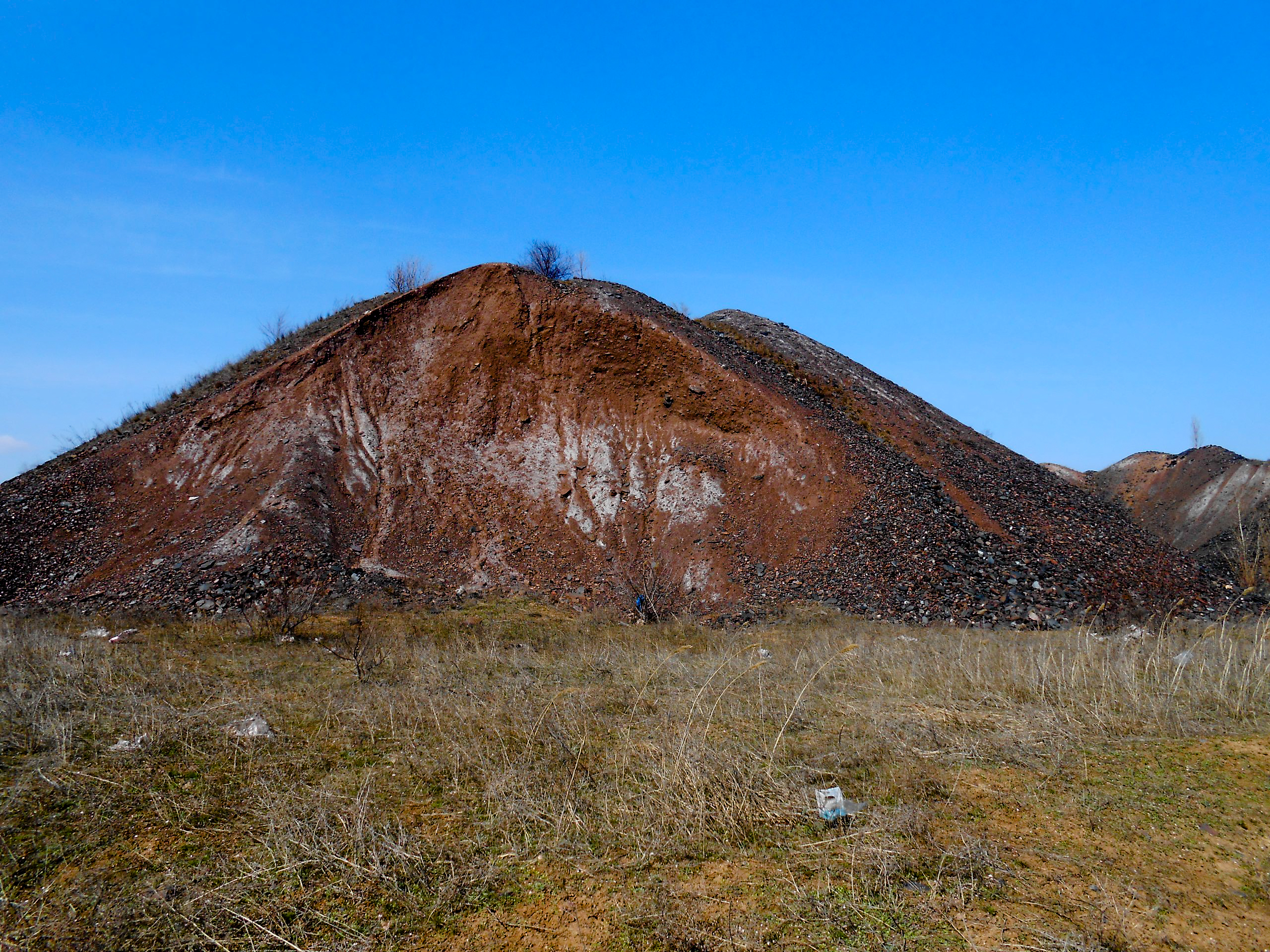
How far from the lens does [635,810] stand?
161 inches

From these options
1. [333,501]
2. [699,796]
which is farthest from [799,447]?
[699,796]

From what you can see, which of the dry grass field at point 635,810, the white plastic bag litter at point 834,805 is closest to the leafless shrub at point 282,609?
the dry grass field at point 635,810

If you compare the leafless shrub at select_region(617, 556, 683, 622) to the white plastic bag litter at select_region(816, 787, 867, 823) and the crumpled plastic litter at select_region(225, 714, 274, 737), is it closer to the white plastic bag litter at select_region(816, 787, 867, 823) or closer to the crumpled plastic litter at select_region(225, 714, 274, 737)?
the crumpled plastic litter at select_region(225, 714, 274, 737)

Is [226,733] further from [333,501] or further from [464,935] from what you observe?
[333,501]

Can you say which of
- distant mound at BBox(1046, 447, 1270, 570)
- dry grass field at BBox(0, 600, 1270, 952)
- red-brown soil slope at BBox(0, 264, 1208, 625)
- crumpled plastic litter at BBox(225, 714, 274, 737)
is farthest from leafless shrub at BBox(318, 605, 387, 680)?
distant mound at BBox(1046, 447, 1270, 570)

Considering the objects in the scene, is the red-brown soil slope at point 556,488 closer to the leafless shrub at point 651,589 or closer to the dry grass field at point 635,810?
the leafless shrub at point 651,589

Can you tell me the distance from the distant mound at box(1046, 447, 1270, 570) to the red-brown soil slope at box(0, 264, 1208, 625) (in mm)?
13304

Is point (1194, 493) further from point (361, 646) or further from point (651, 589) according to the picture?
point (361, 646)

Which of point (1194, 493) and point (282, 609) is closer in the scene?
point (282, 609)

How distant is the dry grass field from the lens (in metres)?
3.08

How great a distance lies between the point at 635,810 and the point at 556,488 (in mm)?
13832

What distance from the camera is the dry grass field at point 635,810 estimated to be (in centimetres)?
308

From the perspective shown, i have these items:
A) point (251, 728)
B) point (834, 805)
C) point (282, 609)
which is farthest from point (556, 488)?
point (834, 805)

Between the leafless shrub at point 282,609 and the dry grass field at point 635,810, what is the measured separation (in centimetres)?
306
